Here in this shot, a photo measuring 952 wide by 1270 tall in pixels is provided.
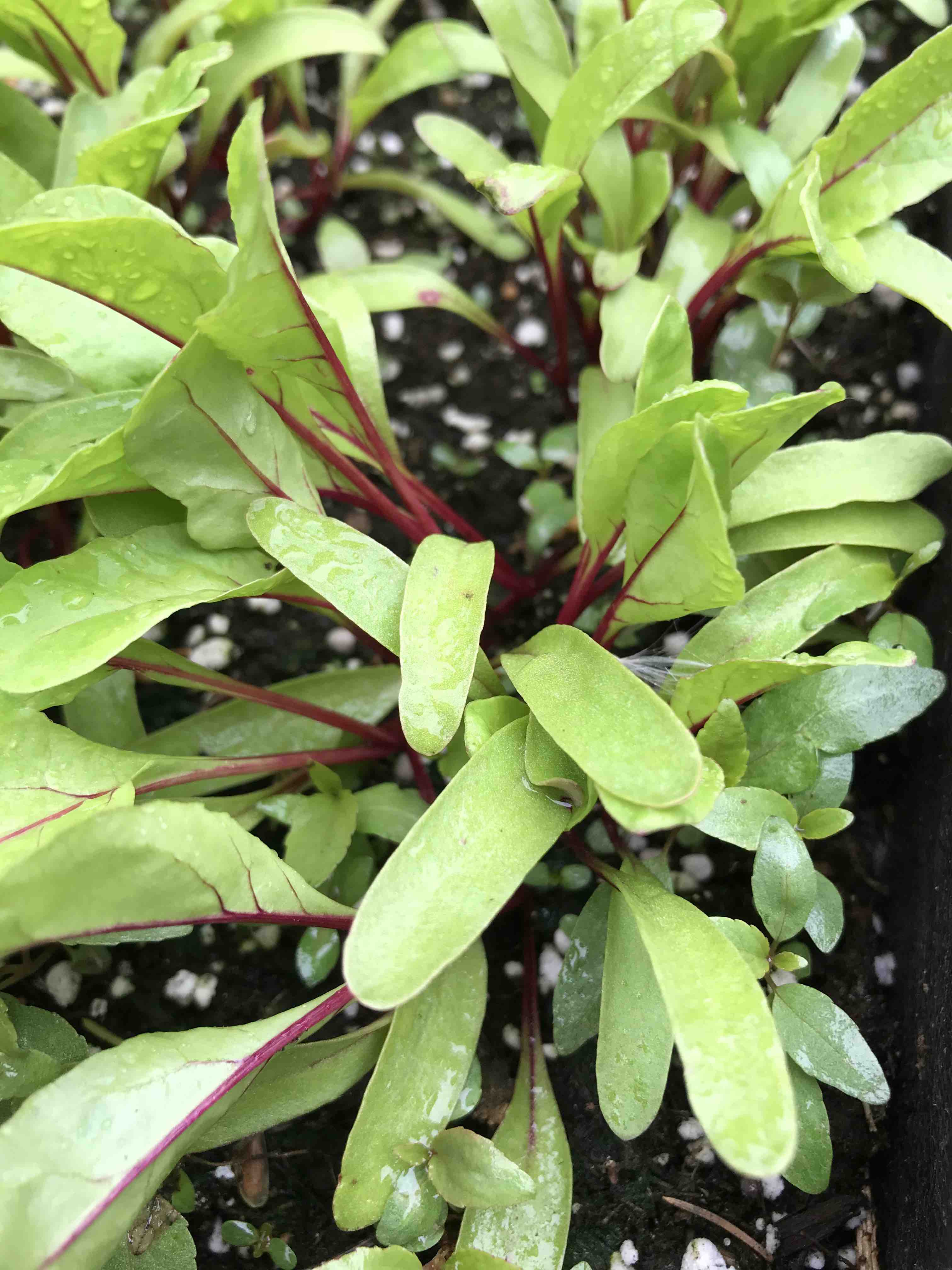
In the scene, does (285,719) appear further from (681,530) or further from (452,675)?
(681,530)

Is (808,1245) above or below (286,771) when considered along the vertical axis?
below

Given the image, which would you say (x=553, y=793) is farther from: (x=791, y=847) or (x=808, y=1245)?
(x=808, y=1245)

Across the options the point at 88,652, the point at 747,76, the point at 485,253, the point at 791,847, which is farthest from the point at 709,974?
the point at 485,253

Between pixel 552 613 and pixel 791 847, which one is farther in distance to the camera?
pixel 552 613

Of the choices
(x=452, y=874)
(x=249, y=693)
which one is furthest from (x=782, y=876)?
(x=249, y=693)

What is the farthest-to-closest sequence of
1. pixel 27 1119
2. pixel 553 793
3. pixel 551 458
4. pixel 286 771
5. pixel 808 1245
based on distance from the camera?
pixel 551 458 < pixel 286 771 < pixel 808 1245 < pixel 553 793 < pixel 27 1119
